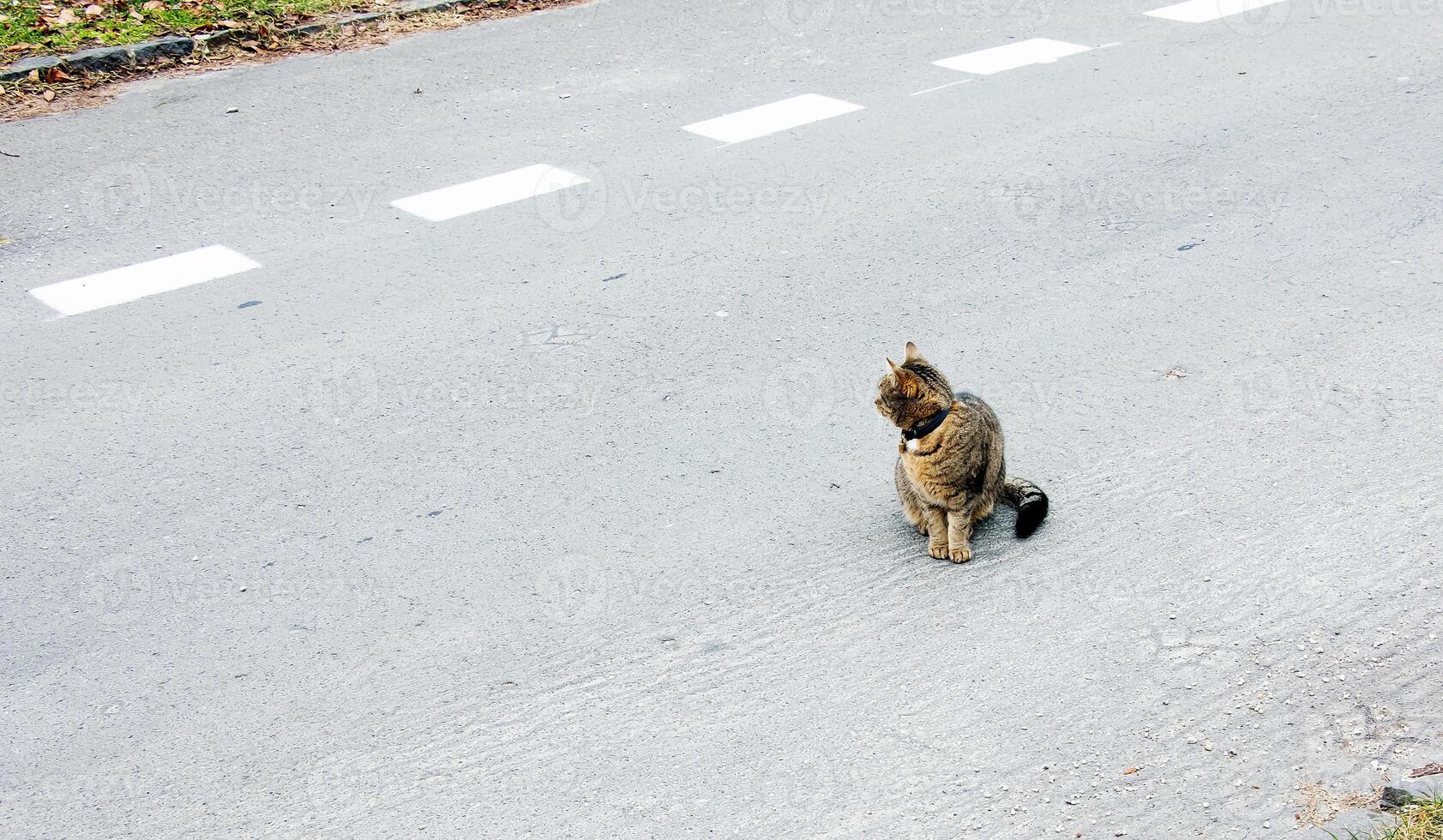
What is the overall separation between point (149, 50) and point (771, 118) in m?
4.56

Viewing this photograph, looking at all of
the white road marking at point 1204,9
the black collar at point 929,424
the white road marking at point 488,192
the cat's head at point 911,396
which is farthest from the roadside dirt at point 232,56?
the black collar at point 929,424

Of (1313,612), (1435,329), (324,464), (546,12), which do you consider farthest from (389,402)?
(546,12)

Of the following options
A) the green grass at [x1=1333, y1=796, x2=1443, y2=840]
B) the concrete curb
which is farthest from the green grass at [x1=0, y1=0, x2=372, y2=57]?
the green grass at [x1=1333, y1=796, x2=1443, y2=840]

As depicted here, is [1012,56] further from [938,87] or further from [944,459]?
[944,459]

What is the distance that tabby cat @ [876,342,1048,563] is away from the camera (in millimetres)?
4434

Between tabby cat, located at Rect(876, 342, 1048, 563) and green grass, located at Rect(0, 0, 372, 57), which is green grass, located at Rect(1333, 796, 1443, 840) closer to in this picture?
tabby cat, located at Rect(876, 342, 1048, 563)

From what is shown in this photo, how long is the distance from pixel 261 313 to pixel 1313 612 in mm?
4713

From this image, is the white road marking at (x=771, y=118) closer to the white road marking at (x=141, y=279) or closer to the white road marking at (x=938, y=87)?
the white road marking at (x=938, y=87)

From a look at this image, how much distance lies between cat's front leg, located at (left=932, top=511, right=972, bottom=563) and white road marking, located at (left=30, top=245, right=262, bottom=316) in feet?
13.3

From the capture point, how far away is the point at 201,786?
147 inches

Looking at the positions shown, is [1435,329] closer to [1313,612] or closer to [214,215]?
[1313,612]

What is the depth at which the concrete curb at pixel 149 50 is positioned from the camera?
366 inches

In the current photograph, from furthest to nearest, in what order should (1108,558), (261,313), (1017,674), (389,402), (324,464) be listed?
(261,313) < (389,402) < (324,464) < (1108,558) < (1017,674)

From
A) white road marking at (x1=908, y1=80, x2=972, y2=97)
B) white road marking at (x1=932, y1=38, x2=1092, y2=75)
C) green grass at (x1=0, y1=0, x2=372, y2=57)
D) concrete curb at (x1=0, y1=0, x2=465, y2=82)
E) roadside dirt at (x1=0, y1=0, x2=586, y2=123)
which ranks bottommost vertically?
white road marking at (x1=908, y1=80, x2=972, y2=97)
